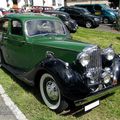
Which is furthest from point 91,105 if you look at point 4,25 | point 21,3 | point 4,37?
point 21,3

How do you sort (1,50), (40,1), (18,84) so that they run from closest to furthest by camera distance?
(18,84) → (1,50) → (40,1)

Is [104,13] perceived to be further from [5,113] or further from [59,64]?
[5,113]

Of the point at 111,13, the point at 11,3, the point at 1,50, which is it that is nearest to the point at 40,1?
the point at 11,3

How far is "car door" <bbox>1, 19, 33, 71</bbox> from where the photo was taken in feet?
22.6

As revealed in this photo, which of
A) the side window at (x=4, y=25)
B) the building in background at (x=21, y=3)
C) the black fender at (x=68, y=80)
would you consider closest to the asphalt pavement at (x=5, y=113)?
the black fender at (x=68, y=80)

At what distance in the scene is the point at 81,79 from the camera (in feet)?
17.5

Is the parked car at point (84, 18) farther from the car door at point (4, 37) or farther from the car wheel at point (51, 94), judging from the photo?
the car wheel at point (51, 94)

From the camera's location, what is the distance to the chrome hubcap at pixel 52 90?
18.1 ft

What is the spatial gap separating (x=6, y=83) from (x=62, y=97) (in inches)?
96.6

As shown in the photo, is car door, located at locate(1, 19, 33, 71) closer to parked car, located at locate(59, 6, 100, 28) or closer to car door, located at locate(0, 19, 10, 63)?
car door, located at locate(0, 19, 10, 63)

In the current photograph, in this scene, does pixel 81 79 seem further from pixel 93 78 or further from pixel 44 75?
pixel 44 75

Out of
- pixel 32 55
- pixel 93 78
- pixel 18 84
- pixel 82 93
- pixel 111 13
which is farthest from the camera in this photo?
pixel 111 13

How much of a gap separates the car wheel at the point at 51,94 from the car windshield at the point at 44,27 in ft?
5.19

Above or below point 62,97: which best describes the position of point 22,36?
above
